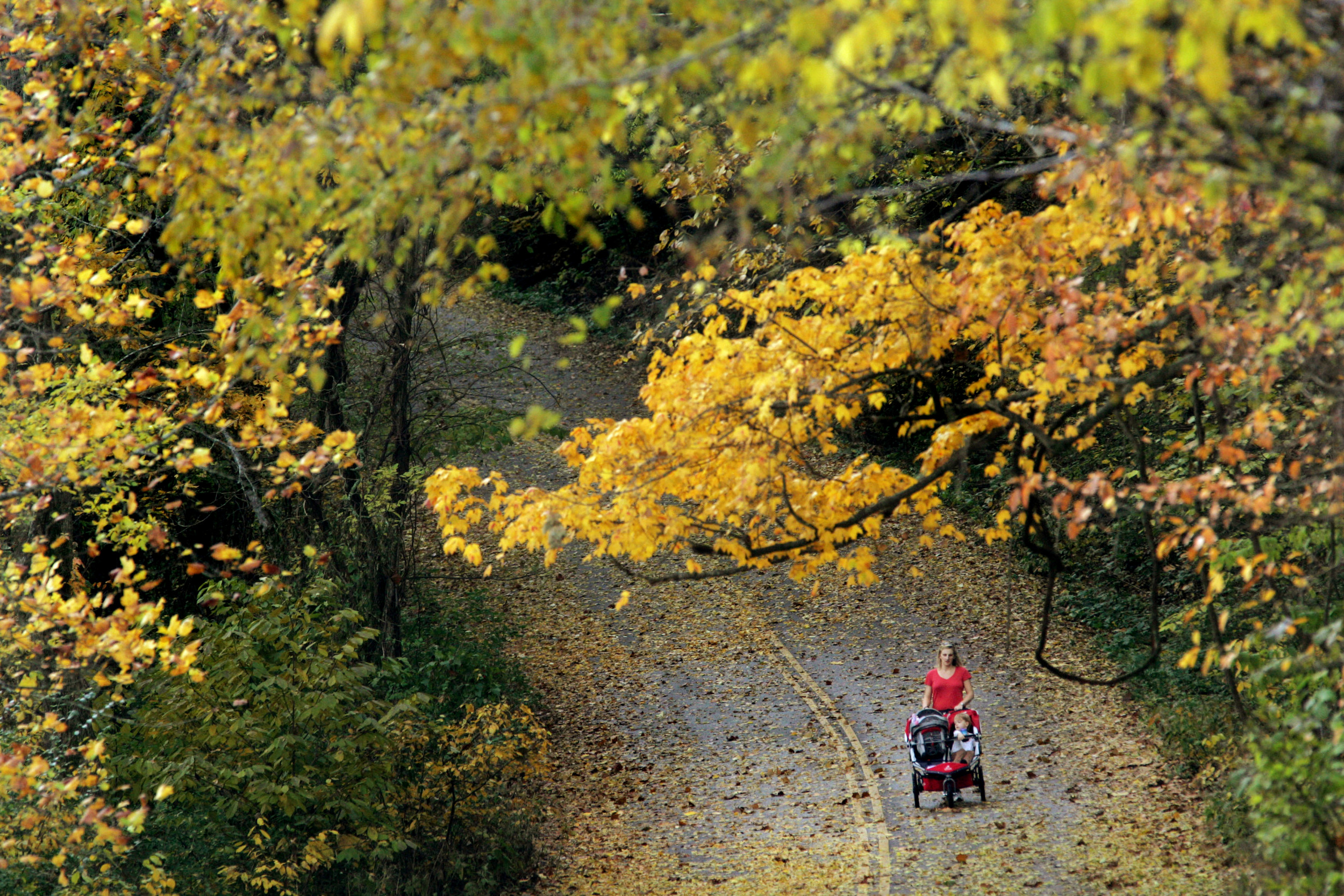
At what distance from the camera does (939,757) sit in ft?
34.1

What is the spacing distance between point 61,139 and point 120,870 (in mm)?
5292

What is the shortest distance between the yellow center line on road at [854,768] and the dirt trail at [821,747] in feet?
0.10

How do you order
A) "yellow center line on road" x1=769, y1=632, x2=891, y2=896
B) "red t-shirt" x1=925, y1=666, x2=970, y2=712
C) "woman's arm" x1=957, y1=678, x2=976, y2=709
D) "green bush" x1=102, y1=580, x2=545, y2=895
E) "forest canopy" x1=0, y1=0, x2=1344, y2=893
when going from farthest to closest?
"red t-shirt" x1=925, y1=666, x2=970, y2=712
"woman's arm" x1=957, y1=678, x2=976, y2=709
"yellow center line on road" x1=769, y1=632, x2=891, y2=896
"green bush" x1=102, y1=580, x2=545, y2=895
"forest canopy" x1=0, y1=0, x2=1344, y2=893

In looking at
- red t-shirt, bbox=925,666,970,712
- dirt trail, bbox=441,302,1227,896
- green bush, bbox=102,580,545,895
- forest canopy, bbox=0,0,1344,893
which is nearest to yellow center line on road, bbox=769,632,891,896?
dirt trail, bbox=441,302,1227,896

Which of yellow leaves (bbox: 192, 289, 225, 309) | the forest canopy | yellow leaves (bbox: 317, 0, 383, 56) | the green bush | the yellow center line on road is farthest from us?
the yellow center line on road

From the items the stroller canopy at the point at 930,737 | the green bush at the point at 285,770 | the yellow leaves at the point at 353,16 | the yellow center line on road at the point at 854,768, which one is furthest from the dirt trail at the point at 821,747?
the yellow leaves at the point at 353,16

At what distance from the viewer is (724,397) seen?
23.4 ft

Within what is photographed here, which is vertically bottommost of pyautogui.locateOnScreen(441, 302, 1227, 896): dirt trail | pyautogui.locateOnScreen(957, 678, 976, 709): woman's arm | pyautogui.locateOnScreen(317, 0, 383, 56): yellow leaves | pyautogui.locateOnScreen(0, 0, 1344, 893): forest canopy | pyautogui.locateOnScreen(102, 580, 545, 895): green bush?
pyautogui.locateOnScreen(441, 302, 1227, 896): dirt trail

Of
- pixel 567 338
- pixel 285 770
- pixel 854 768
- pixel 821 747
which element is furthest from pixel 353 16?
pixel 821 747

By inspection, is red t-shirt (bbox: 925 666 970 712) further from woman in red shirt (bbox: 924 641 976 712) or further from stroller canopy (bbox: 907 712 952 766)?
stroller canopy (bbox: 907 712 952 766)

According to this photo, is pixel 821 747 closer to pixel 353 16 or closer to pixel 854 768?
pixel 854 768

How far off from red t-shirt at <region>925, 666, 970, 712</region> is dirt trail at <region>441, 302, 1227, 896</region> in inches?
47.4

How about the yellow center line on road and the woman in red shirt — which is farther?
the woman in red shirt

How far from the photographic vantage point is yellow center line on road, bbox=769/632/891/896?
31.6 ft
